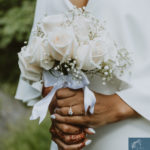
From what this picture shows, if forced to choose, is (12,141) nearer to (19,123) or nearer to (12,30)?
(19,123)

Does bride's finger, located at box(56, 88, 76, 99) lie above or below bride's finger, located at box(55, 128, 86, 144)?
above

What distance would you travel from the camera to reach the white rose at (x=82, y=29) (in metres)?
1.56

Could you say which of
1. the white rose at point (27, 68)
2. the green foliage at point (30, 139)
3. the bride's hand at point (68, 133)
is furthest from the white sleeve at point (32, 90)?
the green foliage at point (30, 139)

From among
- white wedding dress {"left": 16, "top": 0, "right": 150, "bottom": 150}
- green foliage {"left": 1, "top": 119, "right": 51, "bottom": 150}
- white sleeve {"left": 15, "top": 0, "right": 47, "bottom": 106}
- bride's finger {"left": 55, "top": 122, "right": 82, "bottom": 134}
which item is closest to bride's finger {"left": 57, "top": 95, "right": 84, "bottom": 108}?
bride's finger {"left": 55, "top": 122, "right": 82, "bottom": 134}

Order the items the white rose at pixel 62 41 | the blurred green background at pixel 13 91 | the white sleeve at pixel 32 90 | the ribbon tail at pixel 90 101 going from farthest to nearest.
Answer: the blurred green background at pixel 13 91
the white sleeve at pixel 32 90
the ribbon tail at pixel 90 101
the white rose at pixel 62 41

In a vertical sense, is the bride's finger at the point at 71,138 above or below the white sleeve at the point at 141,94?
below

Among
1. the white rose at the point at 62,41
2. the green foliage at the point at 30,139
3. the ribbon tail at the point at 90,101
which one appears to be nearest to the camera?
the white rose at the point at 62,41

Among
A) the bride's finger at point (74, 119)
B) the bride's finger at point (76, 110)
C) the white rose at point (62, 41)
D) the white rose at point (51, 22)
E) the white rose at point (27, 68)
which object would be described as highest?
the white rose at point (51, 22)

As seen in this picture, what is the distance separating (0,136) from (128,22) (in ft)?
10.6

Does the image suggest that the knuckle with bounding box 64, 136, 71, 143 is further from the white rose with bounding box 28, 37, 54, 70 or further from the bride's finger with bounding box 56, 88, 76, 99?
the white rose with bounding box 28, 37, 54, 70

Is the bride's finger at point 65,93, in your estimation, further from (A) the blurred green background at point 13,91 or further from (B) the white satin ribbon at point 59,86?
(A) the blurred green background at point 13,91

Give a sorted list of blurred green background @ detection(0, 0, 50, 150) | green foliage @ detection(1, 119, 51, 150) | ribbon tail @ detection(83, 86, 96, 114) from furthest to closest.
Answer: blurred green background @ detection(0, 0, 50, 150) → green foliage @ detection(1, 119, 51, 150) → ribbon tail @ detection(83, 86, 96, 114)

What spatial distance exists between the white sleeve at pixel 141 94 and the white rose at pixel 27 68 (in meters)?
0.42

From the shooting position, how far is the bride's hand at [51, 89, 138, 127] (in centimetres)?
168
